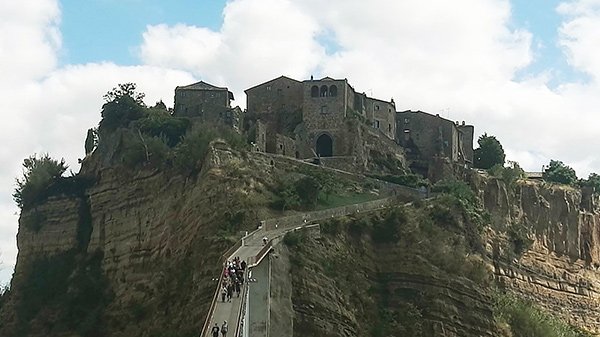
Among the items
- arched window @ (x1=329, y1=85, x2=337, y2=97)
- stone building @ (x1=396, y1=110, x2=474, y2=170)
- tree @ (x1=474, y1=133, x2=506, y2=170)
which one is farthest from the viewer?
tree @ (x1=474, y1=133, x2=506, y2=170)

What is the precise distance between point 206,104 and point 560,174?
117 feet

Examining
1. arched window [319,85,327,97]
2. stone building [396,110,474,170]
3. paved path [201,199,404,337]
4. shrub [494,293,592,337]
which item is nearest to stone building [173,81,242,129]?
arched window [319,85,327,97]

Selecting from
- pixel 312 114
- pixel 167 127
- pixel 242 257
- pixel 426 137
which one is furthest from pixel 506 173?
pixel 242 257

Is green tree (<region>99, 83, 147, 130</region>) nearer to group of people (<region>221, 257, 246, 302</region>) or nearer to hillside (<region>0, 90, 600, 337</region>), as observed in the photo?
hillside (<region>0, 90, 600, 337</region>)

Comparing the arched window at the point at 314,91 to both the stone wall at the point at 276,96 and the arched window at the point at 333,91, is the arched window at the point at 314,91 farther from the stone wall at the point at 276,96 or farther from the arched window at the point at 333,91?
the stone wall at the point at 276,96

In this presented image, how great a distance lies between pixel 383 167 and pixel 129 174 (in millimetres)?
18682

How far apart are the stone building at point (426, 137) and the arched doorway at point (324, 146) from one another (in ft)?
30.5

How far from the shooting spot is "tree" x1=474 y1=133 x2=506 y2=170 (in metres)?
88.1

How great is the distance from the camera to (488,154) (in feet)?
290

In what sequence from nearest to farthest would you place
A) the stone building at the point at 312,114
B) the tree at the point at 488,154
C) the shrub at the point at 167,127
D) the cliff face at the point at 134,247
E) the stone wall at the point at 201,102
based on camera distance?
1. the cliff face at the point at 134,247
2. the shrub at the point at 167,127
3. the stone wall at the point at 201,102
4. the stone building at the point at 312,114
5. the tree at the point at 488,154

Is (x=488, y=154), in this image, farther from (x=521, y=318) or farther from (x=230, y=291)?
(x=230, y=291)

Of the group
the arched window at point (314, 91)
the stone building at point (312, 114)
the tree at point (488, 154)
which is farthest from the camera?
the tree at point (488, 154)

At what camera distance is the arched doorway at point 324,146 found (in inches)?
2896

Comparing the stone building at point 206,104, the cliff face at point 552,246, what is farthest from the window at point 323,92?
the cliff face at point 552,246
